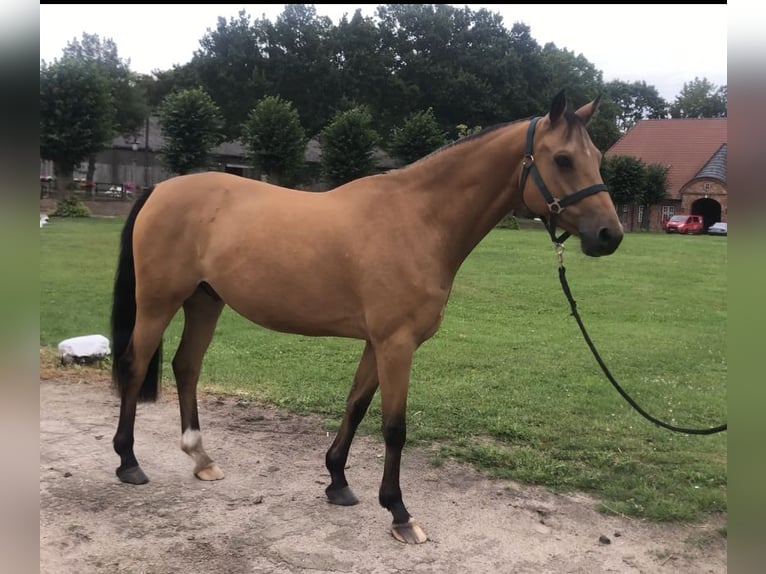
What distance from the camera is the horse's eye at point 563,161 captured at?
3.07 m

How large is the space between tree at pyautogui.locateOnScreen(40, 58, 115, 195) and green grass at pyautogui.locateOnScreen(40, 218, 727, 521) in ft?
61.9

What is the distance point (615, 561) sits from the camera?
123 inches

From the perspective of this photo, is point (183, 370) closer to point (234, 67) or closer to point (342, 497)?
point (342, 497)

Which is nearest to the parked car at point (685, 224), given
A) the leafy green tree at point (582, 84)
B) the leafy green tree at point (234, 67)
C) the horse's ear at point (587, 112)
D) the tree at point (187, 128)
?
the leafy green tree at point (582, 84)

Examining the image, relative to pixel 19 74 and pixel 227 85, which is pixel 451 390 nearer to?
pixel 19 74

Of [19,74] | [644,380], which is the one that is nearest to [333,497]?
[19,74]

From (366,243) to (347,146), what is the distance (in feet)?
Result: 102

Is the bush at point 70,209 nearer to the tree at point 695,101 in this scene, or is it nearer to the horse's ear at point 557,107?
the horse's ear at point 557,107

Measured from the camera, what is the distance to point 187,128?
3166cm

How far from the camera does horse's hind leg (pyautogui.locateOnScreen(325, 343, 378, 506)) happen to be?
3.78m

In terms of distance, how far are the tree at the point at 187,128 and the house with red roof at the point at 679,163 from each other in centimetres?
2623

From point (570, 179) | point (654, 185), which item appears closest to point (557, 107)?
point (570, 179)

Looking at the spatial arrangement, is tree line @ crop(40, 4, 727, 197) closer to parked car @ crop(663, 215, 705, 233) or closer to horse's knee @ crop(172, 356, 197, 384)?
parked car @ crop(663, 215, 705, 233)

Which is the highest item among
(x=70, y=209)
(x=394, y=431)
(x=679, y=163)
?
(x=679, y=163)
